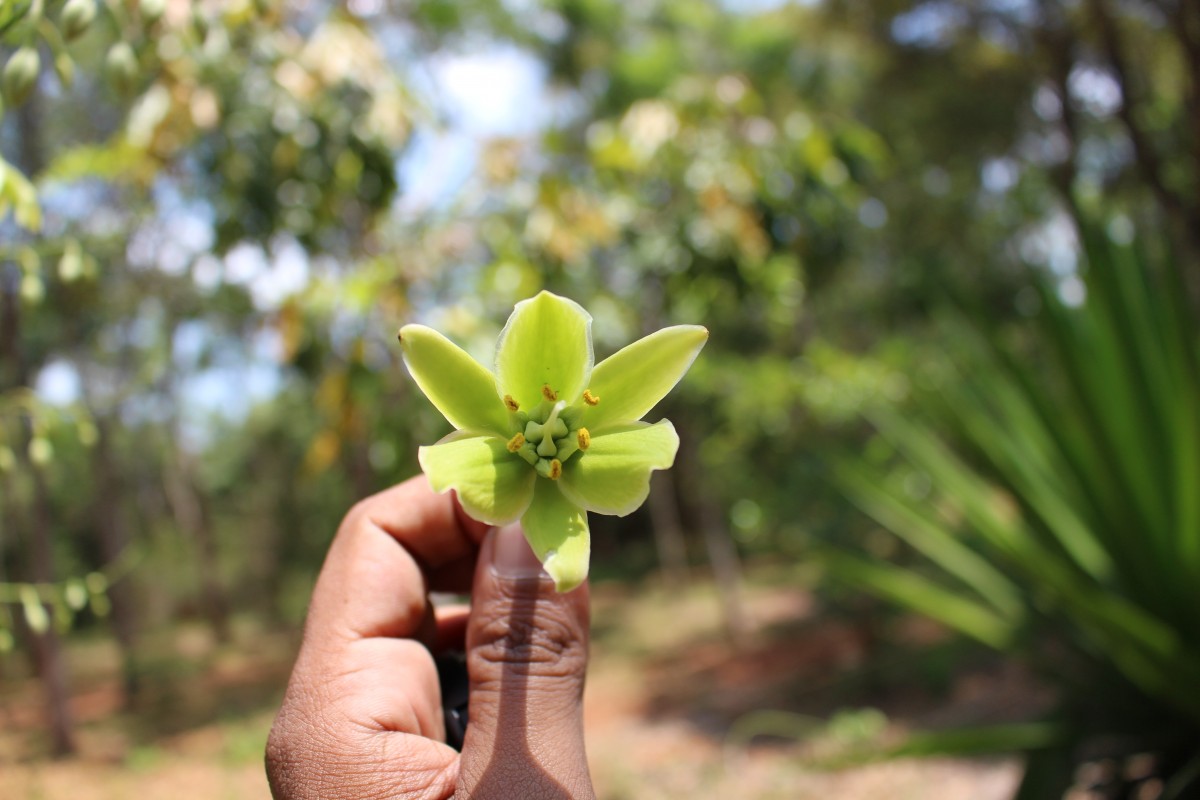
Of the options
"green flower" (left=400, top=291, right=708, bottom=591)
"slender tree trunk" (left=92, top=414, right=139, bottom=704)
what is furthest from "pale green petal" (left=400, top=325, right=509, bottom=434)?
"slender tree trunk" (left=92, top=414, right=139, bottom=704)

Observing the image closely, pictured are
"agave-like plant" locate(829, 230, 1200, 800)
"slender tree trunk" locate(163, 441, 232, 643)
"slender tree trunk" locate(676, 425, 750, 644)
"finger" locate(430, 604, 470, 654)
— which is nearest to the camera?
"finger" locate(430, 604, 470, 654)

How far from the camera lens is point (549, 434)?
2.89 feet

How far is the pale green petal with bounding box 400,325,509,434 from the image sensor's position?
0.85 meters

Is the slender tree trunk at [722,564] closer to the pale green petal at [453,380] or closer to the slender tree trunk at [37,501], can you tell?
the slender tree trunk at [37,501]

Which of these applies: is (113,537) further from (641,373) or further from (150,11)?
(641,373)

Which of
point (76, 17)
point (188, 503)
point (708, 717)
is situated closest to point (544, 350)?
point (76, 17)

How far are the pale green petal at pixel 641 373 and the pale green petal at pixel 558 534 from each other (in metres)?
0.09

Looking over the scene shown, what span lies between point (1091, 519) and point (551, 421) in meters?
2.73

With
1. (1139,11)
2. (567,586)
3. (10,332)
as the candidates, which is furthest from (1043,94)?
(567,586)

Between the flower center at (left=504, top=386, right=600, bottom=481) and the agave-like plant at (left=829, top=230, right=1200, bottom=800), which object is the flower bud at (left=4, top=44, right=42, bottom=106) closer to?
the flower center at (left=504, top=386, right=600, bottom=481)

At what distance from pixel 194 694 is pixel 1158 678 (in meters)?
11.4

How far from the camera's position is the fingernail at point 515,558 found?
1.02 meters

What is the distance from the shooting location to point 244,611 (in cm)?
2041

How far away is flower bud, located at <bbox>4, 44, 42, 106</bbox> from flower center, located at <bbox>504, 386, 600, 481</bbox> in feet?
2.51
